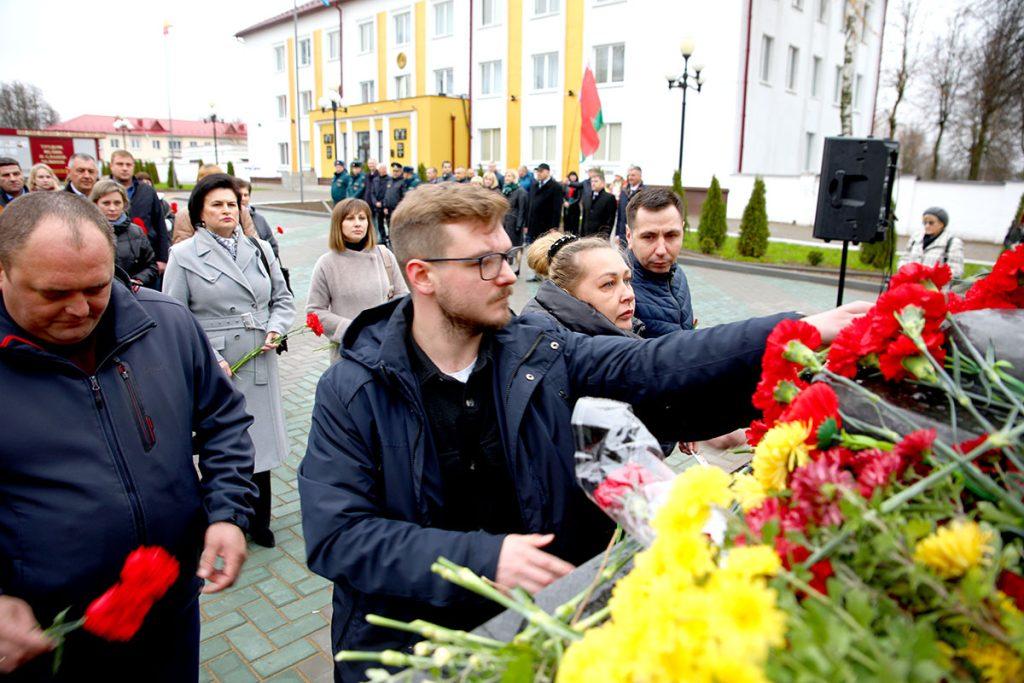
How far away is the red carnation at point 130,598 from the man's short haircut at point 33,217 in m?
0.86

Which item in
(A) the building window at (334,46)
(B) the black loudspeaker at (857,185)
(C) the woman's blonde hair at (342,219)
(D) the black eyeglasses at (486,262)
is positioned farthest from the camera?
(A) the building window at (334,46)

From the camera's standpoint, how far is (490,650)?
1.02 m

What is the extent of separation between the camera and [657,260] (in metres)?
3.66

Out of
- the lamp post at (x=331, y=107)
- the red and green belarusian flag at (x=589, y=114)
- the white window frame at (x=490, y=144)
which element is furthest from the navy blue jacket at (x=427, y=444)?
the white window frame at (x=490, y=144)

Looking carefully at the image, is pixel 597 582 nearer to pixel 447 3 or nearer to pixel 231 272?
pixel 231 272

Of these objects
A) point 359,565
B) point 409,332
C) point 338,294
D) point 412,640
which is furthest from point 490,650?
point 338,294

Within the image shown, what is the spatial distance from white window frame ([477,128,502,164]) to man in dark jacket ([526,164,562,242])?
748 inches

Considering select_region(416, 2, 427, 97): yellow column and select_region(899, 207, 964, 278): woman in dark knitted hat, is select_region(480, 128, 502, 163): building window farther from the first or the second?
select_region(899, 207, 964, 278): woman in dark knitted hat

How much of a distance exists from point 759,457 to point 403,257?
128cm

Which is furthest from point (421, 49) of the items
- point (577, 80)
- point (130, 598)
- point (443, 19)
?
point (130, 598)

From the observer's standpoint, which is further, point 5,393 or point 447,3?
point 447,3

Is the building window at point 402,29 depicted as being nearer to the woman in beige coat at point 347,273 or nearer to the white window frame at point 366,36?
the white window frame at point 366,36

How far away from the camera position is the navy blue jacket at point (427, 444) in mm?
1633

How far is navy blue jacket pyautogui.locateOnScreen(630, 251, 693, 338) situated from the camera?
3598 millimetres
